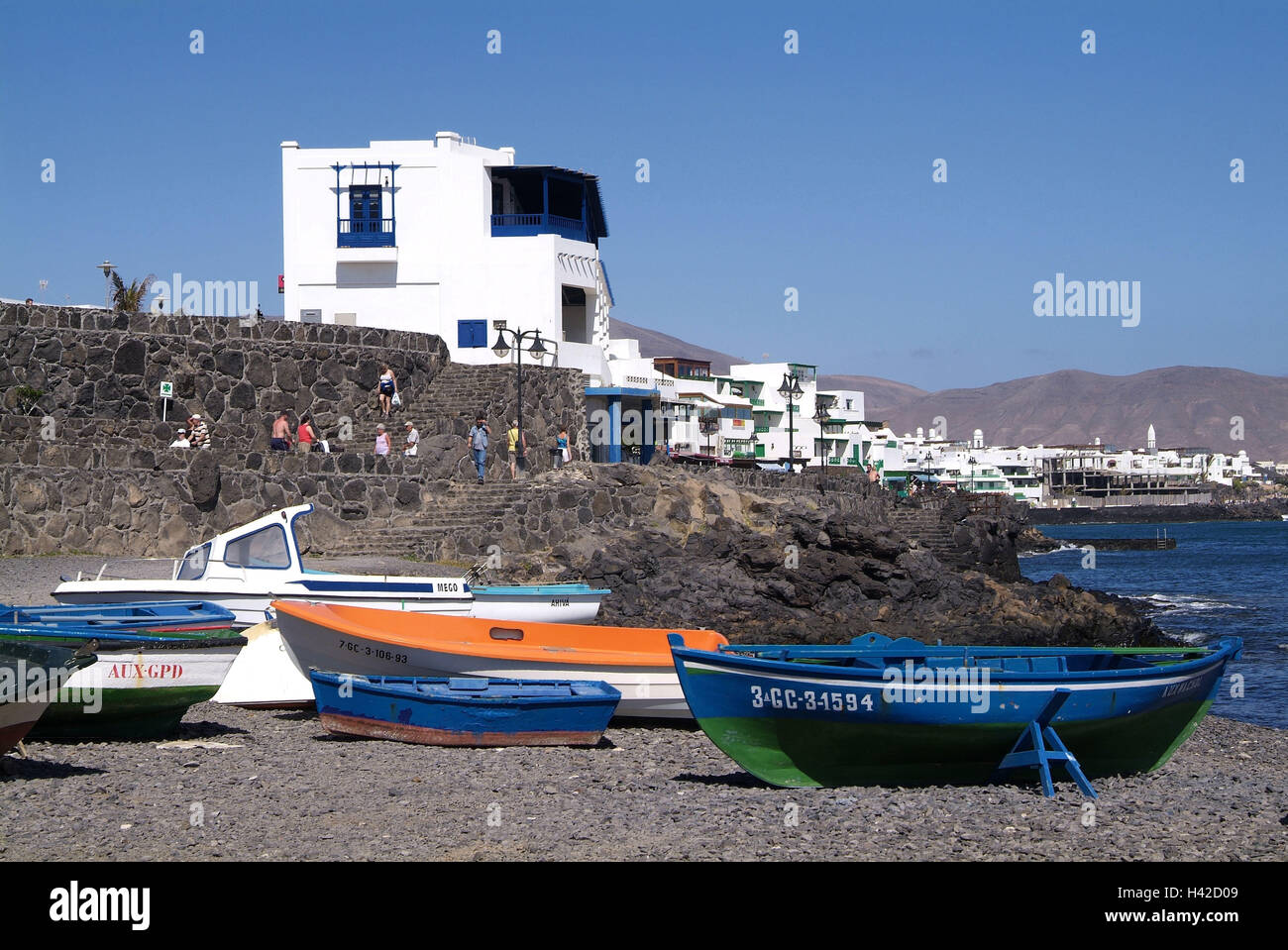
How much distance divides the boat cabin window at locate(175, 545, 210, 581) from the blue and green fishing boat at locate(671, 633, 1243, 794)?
7.28 m

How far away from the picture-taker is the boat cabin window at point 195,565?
1584cm

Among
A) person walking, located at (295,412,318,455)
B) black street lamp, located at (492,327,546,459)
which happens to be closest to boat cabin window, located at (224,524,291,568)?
person walking, located at (295,412,318,455)

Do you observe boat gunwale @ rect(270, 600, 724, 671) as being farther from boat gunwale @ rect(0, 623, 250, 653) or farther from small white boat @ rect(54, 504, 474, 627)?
small white boat @ rect(54, 504, 474, 627)

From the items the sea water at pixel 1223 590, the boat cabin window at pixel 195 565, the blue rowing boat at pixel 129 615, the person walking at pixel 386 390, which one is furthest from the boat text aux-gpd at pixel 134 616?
the person walking at pixel 386 390

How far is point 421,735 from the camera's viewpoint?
504 inches

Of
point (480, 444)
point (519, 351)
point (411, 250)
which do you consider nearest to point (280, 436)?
point (480, 444)

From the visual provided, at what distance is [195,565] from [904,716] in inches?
361

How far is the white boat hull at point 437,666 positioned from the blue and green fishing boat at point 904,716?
8.95 feet

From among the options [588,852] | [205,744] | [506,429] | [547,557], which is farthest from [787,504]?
[588,852]

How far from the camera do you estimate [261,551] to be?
15.9 m

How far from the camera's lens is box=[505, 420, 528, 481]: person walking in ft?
99.0

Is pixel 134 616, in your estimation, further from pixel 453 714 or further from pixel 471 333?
pixel 471 333
